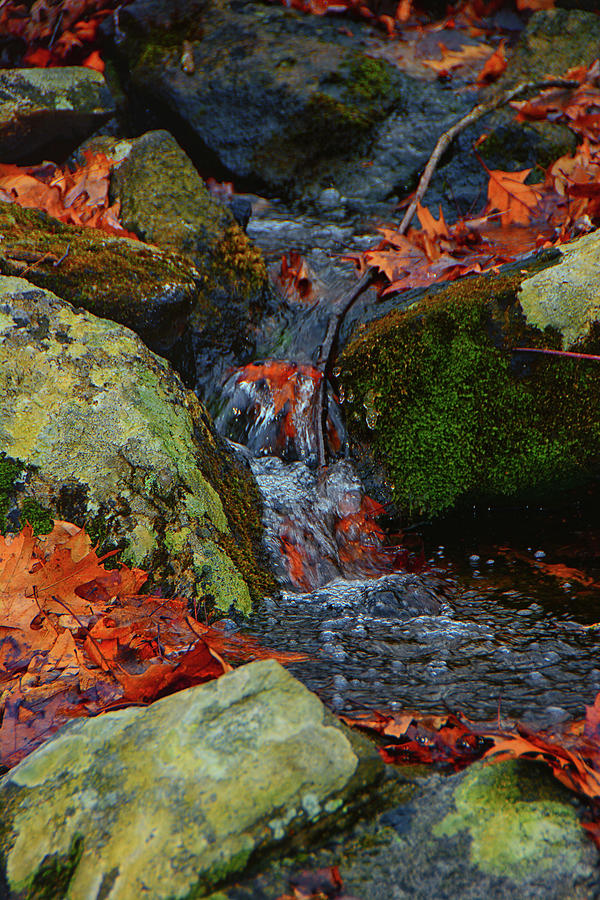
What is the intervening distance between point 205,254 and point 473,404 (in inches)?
91.1

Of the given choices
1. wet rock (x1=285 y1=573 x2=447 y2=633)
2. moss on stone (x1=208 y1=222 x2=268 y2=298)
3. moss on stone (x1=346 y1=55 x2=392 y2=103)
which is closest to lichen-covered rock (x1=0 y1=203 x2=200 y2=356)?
moss on stone (x1=208 y1=222 x2=268 y2=298)

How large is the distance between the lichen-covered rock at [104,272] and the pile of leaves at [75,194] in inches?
34.2

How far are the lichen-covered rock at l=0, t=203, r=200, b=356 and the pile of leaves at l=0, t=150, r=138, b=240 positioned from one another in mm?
870

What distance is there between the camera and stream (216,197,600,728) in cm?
208

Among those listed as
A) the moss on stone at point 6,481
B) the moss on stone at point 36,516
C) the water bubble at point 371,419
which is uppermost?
Result: the moss on stone at point 6,481

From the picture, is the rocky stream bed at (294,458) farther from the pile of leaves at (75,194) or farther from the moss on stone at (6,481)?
the pile of leaves at (75,194)

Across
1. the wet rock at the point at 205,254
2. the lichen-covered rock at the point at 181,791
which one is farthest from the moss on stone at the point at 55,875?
the wet rock at the point at 205,254

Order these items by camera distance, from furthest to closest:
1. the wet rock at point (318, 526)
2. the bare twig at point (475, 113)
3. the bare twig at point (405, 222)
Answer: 1. the bare twig at point (475, 113)
2. the bare twig at point (405, 222)
3. the wet rock at point (318, 526)

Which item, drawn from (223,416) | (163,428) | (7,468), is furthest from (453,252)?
(7,468)

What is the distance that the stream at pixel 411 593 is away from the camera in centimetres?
208

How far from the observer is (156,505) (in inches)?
107

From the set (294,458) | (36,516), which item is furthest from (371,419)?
(36,516)

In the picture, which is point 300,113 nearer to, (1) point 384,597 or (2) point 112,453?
(2) point 112,453

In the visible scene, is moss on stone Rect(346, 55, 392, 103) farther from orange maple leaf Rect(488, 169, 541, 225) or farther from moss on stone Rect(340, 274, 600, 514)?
moss on stone Rect(340, 274, 600, 514)
